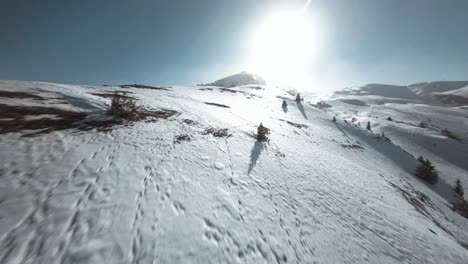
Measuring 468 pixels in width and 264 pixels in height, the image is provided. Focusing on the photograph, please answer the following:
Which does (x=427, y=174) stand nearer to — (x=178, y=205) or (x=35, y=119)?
(x=178, y=205)

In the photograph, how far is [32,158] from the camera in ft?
14.0

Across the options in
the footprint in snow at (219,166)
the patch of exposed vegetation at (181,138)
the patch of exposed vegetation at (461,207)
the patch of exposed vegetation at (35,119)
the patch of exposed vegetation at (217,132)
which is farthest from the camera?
the patch of exposed vegetation at (461,207)

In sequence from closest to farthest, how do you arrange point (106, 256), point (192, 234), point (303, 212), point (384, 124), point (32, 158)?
point (106, 256)
point (192, 234)
point (32, 158)
point (303, 212)
point (384, 124)

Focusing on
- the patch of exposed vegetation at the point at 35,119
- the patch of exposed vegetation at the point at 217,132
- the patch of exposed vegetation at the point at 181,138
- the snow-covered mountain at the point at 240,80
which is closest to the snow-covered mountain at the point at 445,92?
the snow-covered mountain at the point at 240,80

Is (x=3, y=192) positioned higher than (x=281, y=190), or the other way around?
(x=3, y=192)

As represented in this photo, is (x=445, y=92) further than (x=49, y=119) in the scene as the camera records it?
Yes

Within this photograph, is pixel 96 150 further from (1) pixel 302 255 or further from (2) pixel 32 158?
(1) pixel 302 255

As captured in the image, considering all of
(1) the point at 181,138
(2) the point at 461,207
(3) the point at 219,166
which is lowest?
(2) the point at 461,207

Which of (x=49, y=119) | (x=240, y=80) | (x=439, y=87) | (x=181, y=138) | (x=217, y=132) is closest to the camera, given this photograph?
(x=49, y=119)

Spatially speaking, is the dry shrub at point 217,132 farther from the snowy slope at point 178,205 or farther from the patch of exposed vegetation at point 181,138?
the patch of exposed vegetation at point 181,138

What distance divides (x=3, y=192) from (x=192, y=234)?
3661 millimetres

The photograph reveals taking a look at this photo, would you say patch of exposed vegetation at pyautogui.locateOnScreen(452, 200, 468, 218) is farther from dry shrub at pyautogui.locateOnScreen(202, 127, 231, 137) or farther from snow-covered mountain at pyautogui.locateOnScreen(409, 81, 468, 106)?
snow-covered mountain at pyautogui.locateOnScreen(409, 81, 468, 106)

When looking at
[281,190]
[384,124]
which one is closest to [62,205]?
[281,190]

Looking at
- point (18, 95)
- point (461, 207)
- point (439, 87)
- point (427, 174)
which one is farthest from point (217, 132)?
point (439, 87)
